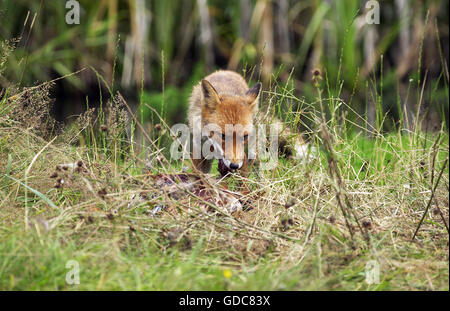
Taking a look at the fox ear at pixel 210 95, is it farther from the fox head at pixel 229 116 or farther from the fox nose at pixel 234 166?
the fox nose at pixel 234 166

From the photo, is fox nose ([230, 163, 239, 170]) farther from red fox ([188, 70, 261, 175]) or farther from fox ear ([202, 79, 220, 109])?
fox ear ([202, 79, 220, 109])

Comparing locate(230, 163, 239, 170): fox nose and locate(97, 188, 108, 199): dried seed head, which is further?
locate(230, 163, 239, 170): fox nose

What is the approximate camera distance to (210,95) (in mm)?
4980

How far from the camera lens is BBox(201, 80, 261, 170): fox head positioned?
15.9ft

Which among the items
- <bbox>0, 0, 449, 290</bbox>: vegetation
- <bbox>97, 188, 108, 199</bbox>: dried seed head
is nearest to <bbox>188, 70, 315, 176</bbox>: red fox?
<bbox>0, 0, 449, 290</bbox>: vegetation

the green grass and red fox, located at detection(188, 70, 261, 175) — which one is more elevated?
red fox, located at detection(188, 70, 261, 175)

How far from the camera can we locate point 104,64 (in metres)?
11.0

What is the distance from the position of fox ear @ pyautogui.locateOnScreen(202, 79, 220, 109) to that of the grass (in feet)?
4.15

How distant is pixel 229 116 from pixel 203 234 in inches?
81.1

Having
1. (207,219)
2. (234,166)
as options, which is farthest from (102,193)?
(234,166)

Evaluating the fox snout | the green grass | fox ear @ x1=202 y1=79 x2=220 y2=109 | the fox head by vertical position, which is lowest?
the green grass

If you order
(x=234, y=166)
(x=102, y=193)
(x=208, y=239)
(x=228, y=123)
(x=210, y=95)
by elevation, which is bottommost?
(x=208, y=239)

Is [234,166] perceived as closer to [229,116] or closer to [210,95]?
[229,116]

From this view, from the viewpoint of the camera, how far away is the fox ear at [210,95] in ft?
16.1
